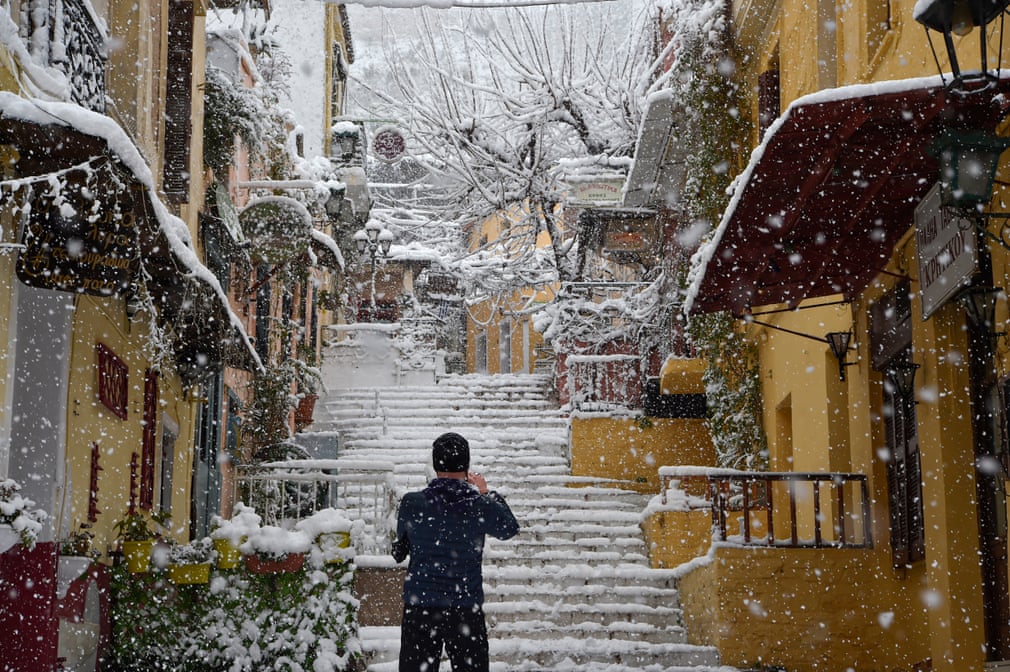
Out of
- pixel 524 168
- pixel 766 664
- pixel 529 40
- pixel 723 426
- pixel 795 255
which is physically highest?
pixel 529 40

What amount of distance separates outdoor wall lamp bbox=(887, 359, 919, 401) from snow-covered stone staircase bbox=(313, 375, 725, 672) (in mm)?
2606

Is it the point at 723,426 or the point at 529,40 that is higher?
the point at 529,40

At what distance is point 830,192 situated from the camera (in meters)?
8.30

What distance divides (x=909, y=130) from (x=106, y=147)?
14.7 feet

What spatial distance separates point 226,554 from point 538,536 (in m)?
6.15

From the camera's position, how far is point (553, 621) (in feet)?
37.5

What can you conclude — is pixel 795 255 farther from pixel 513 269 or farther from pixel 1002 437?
pixel 513 269

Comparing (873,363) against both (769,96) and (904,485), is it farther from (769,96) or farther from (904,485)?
(769,96)

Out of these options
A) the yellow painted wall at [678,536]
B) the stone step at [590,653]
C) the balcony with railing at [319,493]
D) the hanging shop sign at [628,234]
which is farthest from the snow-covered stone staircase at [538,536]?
the hanging shop sign at [628,234]

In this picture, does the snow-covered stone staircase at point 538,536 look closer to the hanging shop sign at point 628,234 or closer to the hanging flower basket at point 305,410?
the hanging flower basket at point 305,410

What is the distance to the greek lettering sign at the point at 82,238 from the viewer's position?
698cm

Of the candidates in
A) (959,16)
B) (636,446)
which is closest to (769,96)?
(636,446)

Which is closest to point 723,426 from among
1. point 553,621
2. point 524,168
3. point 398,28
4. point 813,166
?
point 553,621

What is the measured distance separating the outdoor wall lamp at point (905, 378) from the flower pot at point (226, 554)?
16.1 ft
